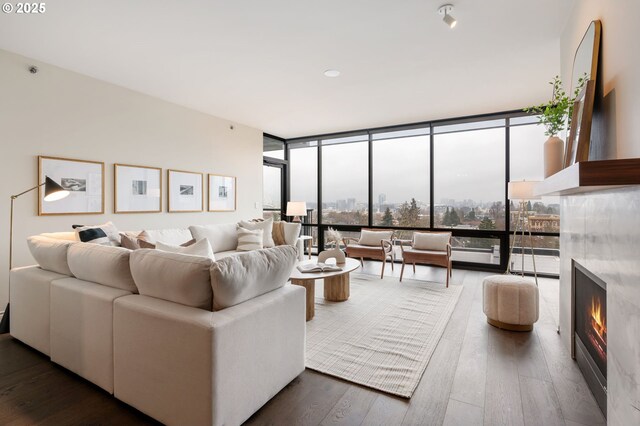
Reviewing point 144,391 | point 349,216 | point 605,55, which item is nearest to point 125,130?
point 144,391

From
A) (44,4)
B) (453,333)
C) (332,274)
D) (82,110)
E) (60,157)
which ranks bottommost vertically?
(453,333)

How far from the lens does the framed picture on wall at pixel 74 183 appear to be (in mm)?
3453

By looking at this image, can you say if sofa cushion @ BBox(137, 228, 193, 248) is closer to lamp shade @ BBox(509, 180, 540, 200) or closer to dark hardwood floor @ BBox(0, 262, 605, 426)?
dark hardwood floor @ BBox(0, 262, 605, 426)

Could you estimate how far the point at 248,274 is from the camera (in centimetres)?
178

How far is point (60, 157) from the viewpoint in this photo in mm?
3566

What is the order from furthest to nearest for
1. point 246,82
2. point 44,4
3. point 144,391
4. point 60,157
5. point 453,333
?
1. point 246,82
2. point 60,157
3. point 453,333
4. point 44,4
5. point 144,391

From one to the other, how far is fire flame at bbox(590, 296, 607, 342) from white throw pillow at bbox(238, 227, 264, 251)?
4.03 metres

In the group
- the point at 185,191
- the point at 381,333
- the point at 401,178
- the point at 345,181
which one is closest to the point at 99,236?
the point at 185,191

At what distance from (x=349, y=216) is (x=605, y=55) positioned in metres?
5.15

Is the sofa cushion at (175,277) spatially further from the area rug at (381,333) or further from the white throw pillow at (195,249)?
the area rug at (381,333)

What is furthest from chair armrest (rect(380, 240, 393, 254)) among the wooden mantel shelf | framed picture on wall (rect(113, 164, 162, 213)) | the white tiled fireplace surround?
the wooden mantel shelf

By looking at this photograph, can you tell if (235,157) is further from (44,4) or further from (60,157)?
(44,4)

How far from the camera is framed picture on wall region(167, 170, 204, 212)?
15.7 ft

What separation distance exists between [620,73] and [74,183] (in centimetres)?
485
